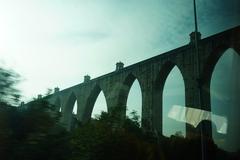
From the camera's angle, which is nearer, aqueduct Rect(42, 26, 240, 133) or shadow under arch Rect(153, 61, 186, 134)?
aqueduct Rect(42, 26, 240, 133)

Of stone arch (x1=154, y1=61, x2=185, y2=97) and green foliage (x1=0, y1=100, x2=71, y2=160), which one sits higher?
stone arch (x1=154, y1=61, x2=185, y2=97)

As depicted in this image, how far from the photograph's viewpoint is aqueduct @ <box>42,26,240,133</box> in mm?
28609

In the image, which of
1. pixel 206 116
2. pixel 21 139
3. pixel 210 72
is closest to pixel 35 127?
pixel 21 139

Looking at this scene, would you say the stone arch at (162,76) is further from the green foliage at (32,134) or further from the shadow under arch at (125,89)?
the green foliage at (32,134)

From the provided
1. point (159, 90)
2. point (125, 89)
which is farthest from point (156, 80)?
point (125, 89)

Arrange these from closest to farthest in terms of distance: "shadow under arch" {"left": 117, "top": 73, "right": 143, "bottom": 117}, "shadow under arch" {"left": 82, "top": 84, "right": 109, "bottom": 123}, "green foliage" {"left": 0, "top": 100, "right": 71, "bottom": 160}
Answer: "green foliage" {"left": 0, "top": 100, "right": 71, "bottom": 160} < "shadow under arch" {"left": 117, "top": 73, "right": 143, "bottom": 117} < "shadow under arch" {"left": 82, "top": 84, "right": 109, "bottom": 123}

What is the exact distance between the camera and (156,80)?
33.2 meters

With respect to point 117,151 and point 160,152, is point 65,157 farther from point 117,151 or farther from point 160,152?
point 160,152

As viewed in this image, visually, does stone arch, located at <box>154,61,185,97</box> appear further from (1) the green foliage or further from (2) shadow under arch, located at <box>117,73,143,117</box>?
(1) the green foliage

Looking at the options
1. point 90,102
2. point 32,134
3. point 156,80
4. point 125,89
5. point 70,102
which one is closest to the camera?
point 32,134

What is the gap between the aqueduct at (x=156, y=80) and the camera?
93.9ft

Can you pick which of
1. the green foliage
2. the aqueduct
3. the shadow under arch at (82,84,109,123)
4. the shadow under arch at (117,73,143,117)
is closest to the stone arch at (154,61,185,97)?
the aqueduct

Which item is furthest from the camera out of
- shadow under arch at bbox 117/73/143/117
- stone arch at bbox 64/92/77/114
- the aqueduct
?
stone arch at bbox 64/92/77/114

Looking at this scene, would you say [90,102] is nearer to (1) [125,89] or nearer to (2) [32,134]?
(1) [125,89]
